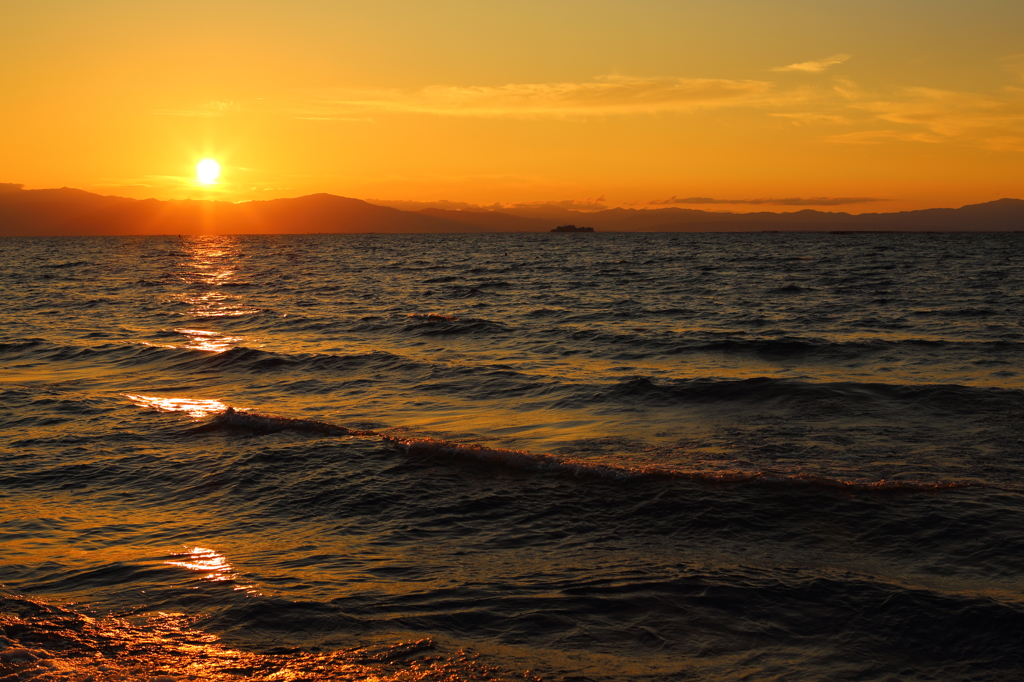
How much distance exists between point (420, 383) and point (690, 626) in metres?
11.4

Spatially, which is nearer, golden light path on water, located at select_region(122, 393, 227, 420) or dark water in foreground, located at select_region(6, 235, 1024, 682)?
dark water in foreground, located at select_region(6, 235, 1024, 682)

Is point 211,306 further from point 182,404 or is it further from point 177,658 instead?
point 177,658

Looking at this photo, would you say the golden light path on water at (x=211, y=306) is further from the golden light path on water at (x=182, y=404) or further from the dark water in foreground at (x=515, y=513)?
the golden light path on water at (x=182, y=404)

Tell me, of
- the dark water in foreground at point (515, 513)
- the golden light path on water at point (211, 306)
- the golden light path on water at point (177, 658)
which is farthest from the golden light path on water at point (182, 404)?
the golden light path on water at point (177, 658)

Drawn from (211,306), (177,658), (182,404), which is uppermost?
(211,306)

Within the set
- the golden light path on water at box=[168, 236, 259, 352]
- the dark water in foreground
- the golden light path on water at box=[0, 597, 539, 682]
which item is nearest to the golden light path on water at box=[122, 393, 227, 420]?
the dark water in foreground

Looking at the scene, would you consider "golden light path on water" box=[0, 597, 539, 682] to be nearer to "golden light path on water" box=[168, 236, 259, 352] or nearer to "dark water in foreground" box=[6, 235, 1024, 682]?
"dark water in foreground" box=[6, 235, 1024, 682]

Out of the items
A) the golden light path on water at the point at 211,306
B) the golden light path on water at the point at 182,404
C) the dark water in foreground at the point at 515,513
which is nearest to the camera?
the dark water in foreground at the point at 515,513

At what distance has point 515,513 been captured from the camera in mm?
8797

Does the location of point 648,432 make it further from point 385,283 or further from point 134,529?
point 385,283

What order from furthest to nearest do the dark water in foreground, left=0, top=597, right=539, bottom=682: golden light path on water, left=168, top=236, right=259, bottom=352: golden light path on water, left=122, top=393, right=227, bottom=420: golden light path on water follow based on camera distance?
left=168, top=236, right=259, bottom=352: golden light path on water
left=122, top=393, right=227, bottom=420: golden light path on water
the dark water in foreground
left=0, top=597, right=539, bottom=682: golden light path on water

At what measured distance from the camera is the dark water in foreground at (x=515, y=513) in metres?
5.84

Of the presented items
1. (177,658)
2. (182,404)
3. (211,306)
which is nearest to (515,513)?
(177,658)

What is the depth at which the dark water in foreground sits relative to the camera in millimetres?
5840
